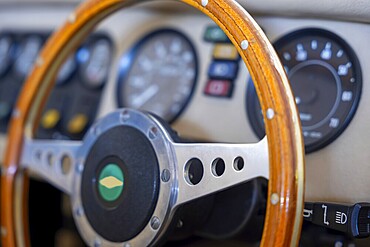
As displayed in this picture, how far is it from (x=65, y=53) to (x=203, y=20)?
23 centimetres

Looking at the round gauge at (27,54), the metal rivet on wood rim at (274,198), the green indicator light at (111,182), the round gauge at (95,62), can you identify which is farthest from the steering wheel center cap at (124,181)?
the round gauge at (27,54)

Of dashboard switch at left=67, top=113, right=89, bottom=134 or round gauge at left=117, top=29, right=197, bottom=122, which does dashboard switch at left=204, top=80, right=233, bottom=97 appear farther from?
dashboard switch at left=67, top=113, right=89, bottom=134

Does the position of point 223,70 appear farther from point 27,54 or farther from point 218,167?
point 27,54

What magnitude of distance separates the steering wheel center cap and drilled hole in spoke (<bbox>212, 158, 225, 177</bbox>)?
60mm

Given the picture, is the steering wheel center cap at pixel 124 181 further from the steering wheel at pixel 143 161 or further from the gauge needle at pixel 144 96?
the gauge needle at pixel 144 96

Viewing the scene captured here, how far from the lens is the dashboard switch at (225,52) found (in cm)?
92

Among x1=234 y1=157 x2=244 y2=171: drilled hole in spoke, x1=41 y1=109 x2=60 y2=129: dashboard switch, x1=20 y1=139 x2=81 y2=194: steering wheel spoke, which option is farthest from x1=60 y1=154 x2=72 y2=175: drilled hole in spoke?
x1=234 y1=157 x2=244 y2=171: drilled hole in spoke

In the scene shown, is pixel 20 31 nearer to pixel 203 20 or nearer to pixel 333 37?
pixel 203 20

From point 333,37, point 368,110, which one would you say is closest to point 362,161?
point 368,110

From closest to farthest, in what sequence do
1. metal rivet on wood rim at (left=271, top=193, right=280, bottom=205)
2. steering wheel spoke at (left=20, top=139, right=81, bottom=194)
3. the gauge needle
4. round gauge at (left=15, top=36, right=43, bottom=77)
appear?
1. metal rivet on wood rim at (left=271, top=193, right=280, bottom=205)
2. steering wheel spoke at (left=20, top=139, right=81, bottom=194)
3. the gauge needle
4. round gauge at (left=15, top=36, right=43, bottom=77)

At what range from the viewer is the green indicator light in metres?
0.80

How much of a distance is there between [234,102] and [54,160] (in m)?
0.29

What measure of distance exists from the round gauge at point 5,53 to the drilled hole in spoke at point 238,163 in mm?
Answer: 739

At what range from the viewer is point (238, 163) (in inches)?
27.2
